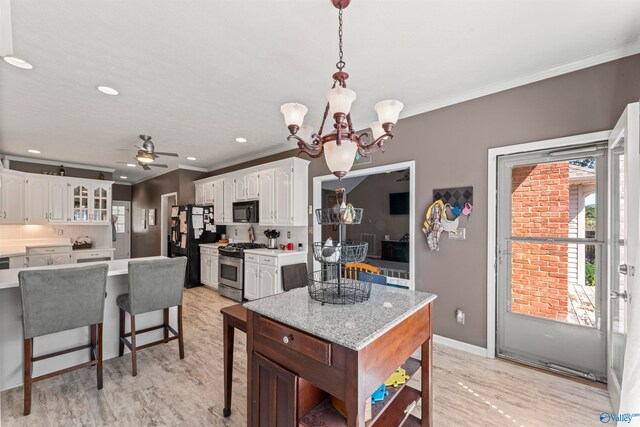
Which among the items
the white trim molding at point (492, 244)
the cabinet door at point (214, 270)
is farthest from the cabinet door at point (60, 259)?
the white trim molding at point (492, 244)

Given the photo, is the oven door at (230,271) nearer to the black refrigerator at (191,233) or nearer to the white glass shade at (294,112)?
the black refrigerator at (191,233)

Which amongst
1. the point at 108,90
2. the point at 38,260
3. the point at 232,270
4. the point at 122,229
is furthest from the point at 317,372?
the point at 122,229

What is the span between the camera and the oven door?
4.64 metres

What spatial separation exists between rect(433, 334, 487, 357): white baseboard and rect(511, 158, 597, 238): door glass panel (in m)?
1.21

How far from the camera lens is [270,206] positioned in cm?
464

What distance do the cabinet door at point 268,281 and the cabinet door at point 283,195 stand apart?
786 millimetres

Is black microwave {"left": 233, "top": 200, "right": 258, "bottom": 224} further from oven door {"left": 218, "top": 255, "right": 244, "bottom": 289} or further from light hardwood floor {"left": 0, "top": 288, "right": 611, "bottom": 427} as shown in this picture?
light hardwood floor {"left": 0, "top": 288, "right": 611, "bottom": 427}

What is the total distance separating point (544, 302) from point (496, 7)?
248cm

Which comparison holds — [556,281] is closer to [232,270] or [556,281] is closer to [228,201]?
[232,270]

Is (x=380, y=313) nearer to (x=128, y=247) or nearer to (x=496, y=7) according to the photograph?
(x=496, y=7)

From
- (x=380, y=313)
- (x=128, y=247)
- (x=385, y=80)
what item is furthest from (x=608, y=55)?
(x=128, y=247)

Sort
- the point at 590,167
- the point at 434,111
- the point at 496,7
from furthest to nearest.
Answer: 1. the point at 434,111
2. the point at 590,167
3. the point at 496,7

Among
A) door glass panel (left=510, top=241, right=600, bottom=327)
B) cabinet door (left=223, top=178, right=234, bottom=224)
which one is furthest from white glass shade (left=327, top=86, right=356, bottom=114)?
cabinet door (left=223, top=178, right=234, bottom=224)

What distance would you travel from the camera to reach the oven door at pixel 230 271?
4.64 m
